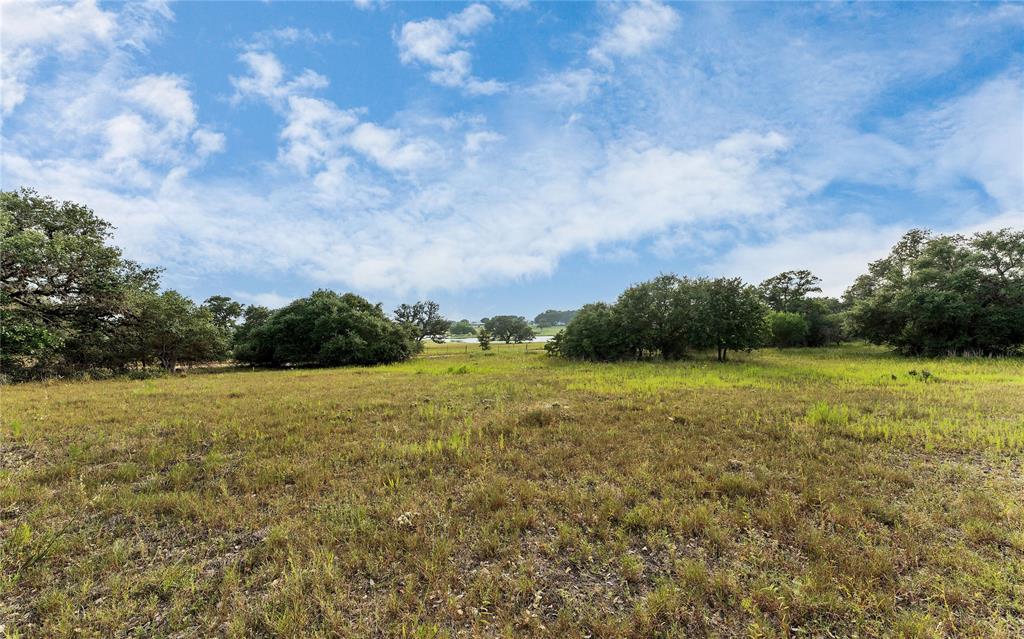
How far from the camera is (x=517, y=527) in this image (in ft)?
14.6

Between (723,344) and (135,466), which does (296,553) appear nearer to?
(135,466)

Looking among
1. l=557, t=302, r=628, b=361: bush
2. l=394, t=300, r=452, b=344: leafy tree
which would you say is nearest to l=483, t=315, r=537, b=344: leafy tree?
l=394, t=300, r=452, b=344: leafy tree

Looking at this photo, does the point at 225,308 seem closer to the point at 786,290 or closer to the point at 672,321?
the point at 672,321

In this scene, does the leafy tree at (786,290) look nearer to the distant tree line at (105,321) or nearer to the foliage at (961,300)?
the foliage at (961,300)

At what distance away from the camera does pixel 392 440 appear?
7.67m

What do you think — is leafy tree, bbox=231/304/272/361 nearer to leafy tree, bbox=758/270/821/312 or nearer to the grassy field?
the grassy field

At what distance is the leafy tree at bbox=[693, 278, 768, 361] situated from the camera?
90.1ft

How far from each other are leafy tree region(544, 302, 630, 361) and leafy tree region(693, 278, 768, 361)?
5.59 metres

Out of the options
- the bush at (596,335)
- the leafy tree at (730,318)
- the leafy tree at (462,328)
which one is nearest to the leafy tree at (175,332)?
the bush at (596,335)

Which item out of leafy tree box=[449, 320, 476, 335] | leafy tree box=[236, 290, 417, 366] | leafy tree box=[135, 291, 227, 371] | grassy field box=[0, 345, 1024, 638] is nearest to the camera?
grassy field box=[0, 345, 1024, 638]

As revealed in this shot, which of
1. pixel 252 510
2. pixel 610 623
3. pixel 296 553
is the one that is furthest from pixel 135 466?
pixel 610 623

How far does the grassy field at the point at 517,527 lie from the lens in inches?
125

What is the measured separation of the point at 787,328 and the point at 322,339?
5024cm

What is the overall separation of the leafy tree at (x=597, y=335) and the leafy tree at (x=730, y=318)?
559cm
